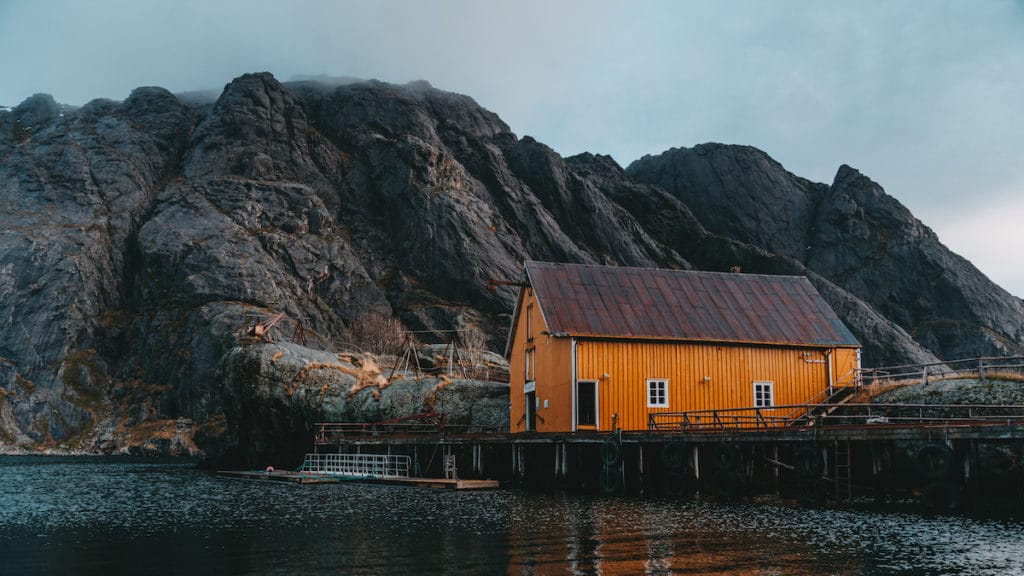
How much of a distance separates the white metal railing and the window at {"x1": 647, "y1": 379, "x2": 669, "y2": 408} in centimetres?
1409

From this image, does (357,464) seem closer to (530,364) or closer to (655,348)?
(530,364)

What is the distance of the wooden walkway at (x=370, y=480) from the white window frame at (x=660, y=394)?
7.81 meters

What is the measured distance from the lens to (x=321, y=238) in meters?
124

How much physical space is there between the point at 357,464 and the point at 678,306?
19203 millimetres

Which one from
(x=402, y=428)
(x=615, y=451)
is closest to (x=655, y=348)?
(x=615, y=451)

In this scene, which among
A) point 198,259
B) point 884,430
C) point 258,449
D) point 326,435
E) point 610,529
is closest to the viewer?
point 610,529

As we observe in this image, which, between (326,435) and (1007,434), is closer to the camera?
(1007,434)

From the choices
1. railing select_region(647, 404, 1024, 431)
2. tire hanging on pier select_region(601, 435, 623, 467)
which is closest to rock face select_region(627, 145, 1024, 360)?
railing select_region(647, 404, 1024, 431)

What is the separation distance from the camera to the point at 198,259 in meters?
111

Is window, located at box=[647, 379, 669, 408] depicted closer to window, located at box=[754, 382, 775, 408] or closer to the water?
window, located at box=[754, 382, 775, 408]

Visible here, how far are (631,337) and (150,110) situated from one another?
13359cm

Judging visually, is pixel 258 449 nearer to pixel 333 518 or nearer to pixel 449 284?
pixel 333 518

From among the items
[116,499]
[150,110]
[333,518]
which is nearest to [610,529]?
[333,518]

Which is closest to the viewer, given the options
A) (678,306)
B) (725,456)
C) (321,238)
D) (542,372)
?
(725,456)
